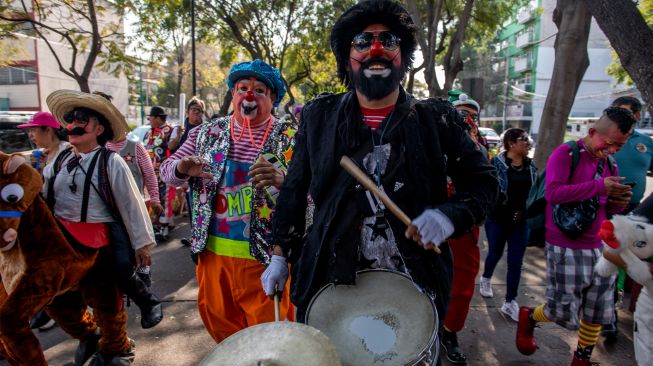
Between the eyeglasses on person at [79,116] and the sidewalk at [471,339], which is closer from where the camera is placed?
the eyeglasses on person at [79,116]

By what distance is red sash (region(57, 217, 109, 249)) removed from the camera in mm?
3127

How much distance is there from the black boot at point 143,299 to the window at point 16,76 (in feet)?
104

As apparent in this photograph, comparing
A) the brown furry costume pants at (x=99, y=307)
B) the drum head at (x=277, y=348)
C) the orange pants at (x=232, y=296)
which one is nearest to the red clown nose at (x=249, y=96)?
the orange pants at (x=232, y=296)

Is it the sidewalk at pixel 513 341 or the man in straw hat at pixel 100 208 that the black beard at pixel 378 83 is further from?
the sidewalk at pixel 513 341

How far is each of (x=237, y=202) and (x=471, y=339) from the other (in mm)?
2523

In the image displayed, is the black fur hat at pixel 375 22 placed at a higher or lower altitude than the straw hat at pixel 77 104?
higher

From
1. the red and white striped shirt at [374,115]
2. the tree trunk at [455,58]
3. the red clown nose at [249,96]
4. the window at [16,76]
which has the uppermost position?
the window at [16,76]

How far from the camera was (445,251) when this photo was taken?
202 cm

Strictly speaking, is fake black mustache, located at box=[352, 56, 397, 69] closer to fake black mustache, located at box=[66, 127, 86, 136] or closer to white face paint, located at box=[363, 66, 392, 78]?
white face paint, located at box=[363, 66, 392, 78]

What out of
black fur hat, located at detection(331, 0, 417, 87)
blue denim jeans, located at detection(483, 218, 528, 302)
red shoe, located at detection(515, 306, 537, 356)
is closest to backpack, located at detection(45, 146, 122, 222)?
black fur hat, located at detection(331, 0, 417, 87)

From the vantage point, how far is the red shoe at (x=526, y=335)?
361 cm

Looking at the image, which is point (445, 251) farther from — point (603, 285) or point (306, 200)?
point (603, 285)

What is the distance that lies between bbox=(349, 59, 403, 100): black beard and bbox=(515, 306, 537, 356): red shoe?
2505mm

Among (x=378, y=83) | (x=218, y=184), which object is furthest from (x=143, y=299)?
(x=378, y=83)
